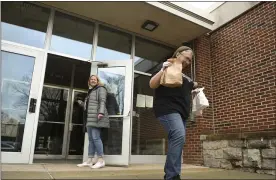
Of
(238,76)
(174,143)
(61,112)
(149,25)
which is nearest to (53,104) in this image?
(61,112)

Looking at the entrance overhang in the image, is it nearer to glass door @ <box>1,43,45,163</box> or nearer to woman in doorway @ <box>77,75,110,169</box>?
glass door @ <box>1,43,45,163</box>

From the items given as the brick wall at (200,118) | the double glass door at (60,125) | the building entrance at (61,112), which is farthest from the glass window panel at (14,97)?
the brick wall at (200,118)

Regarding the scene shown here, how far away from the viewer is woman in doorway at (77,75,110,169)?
14.7 feet

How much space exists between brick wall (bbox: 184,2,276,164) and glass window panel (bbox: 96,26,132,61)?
1766mm

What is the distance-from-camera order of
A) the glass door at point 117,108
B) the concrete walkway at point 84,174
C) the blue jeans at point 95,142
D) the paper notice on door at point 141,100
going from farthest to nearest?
the paper notice on door at point 141,100 → the glass door at point 117,108 → the blue jeans at point 95,142 → the concrete walkway at point 84,174

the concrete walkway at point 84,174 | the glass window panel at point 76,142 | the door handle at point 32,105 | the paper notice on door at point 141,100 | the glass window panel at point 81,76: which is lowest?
the concrete walkway at point 84,174

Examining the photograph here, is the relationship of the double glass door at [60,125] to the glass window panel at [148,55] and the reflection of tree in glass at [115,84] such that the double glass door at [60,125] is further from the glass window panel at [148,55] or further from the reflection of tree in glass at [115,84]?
the reflection of tree in glass at [115,84]

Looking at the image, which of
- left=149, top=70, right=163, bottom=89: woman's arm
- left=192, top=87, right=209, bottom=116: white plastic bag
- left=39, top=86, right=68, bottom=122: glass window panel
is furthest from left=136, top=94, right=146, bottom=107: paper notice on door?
left=149, top=70, right=163, bottom=89: woman's arm

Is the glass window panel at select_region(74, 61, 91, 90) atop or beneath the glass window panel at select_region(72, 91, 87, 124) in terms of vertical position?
atop

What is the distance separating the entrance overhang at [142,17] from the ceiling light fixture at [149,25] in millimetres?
75

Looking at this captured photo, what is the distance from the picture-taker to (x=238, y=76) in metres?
5.50

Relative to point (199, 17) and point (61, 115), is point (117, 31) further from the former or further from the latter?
point (61, 115)

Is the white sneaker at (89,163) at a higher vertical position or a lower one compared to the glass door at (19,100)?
lower

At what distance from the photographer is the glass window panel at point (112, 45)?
6.03 meters
